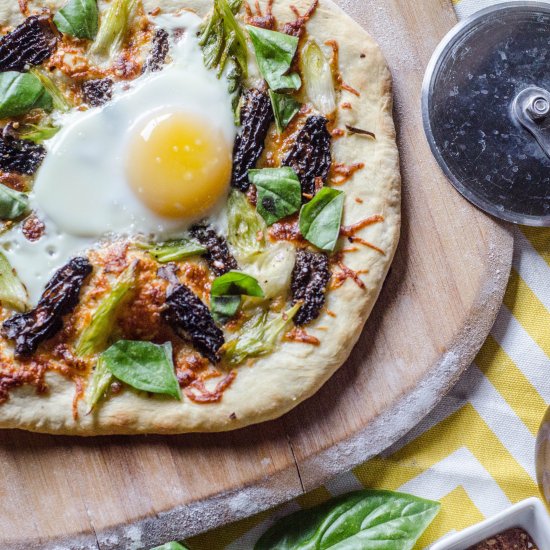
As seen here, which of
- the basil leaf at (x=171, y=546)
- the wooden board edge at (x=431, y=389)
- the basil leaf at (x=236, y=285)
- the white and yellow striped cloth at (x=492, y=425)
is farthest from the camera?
the white and yellow striped cloth at (x=492, y=425)

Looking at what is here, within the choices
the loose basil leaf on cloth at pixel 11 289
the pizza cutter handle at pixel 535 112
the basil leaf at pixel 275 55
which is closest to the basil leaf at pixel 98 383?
the loose basil leaf on cloth at pixel 11 289

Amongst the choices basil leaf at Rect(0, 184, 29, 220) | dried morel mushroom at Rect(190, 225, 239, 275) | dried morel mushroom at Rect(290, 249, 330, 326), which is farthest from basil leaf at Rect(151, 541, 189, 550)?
basil leaf at Rect(0, 184, 29, 220)

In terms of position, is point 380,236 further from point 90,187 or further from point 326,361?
point 90,187

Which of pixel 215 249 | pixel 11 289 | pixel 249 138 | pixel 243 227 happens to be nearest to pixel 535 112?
pixel 249 138

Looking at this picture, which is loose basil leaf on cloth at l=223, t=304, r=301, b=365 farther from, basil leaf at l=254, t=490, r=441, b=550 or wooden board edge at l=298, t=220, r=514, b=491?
basil leaf at l=254, t=490, r=441, b=550

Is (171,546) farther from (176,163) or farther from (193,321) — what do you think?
(176,163)

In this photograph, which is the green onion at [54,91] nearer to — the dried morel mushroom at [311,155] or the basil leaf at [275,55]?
the basil leaf at [275,55]
